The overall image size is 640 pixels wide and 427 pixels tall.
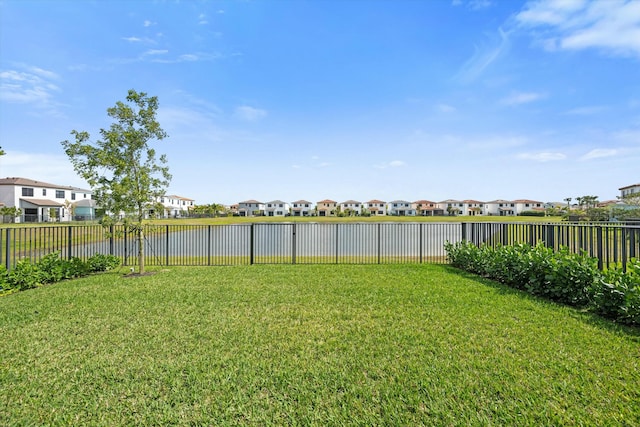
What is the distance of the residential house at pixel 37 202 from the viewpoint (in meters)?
41.8

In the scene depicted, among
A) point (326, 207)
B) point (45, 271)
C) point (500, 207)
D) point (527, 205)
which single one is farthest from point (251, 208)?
point (45, 271)

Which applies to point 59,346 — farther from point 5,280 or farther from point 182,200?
point 182,200

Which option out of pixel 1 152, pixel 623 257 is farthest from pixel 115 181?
pixel 623 257

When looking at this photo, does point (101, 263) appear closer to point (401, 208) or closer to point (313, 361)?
point (313, 361)

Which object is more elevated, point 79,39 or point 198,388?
point 79,39

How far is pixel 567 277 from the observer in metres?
5.38

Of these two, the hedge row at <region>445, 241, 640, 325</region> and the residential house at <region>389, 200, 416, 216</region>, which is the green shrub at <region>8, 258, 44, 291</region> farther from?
the residential house at <region>389, 200, 416, 216</region>

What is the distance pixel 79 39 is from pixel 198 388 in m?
10.6

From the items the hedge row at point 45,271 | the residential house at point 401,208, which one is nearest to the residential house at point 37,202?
the hedge row at point 45,271

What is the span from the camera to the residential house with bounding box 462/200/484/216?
95.1m

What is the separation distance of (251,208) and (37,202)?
195 ft

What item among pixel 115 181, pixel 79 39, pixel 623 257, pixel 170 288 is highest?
pixel 79 39

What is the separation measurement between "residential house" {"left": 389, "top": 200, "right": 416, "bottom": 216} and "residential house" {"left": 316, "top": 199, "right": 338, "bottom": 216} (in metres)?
17.6

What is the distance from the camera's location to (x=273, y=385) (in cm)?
282
